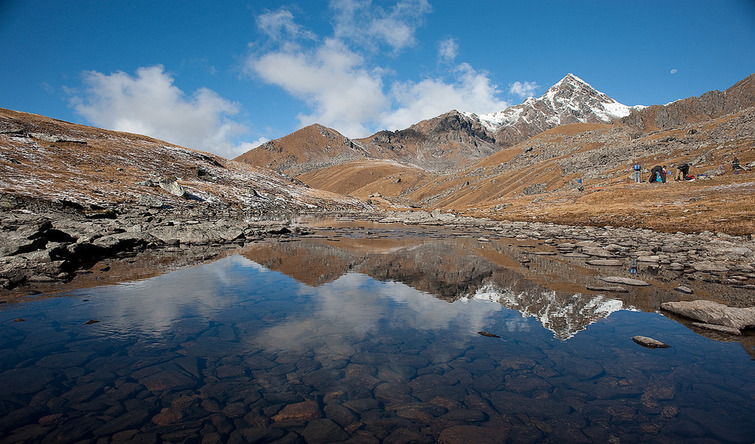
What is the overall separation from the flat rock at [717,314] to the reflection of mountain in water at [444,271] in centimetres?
206

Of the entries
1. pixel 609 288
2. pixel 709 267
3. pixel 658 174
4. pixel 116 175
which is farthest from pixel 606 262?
pixel 116 175

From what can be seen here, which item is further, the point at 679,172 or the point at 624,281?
the point at 679,172

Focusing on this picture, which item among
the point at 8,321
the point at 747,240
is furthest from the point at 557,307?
the point at 747,240

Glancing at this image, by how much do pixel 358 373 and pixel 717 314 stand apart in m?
12.2

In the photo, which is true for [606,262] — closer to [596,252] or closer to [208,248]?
[596,252]

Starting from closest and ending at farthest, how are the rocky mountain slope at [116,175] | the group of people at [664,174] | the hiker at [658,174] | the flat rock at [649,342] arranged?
the flat rock at [649,342]
the rocky mountain slope at [116,175]
the group of people at [664,174]
the hiker at [658,174]

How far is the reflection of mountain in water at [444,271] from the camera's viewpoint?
1388 centimetres

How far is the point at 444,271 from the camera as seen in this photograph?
21.8 metres

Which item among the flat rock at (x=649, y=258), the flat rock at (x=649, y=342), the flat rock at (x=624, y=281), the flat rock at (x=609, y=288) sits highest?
the flat rock at (x=649, y=258)

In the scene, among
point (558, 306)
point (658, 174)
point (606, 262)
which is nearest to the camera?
point (558, 306)

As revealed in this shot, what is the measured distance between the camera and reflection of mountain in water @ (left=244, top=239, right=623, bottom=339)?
13.9m

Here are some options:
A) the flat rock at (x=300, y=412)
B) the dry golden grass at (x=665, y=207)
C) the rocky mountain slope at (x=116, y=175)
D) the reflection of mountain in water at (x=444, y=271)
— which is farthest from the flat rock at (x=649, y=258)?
the rocky mountain slope at (x=116, y=175)

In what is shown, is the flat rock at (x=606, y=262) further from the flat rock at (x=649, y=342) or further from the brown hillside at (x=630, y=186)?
the brown hillside at (x=630, y=186)

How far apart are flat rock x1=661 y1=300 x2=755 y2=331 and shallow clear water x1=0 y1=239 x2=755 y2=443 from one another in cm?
99
